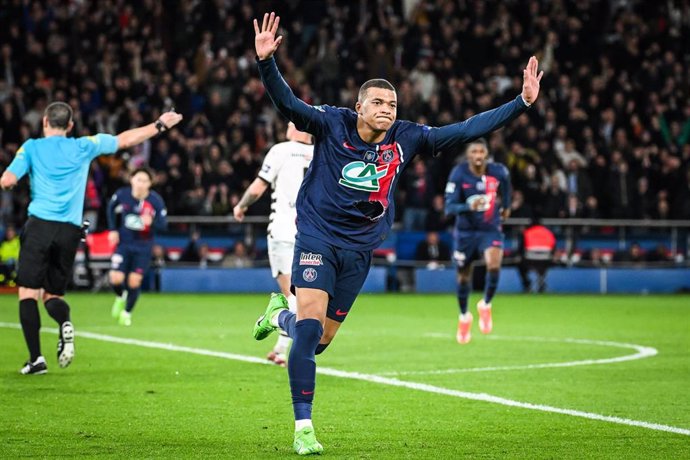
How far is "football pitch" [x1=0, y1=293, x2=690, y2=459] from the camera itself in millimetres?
7488

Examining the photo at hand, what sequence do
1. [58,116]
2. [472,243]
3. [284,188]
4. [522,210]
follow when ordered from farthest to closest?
1. [522,210]
2. [472,243]
3. [284,188]
4. [58,116]

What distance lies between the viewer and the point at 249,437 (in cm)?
776

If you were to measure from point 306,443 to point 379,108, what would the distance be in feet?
6.98

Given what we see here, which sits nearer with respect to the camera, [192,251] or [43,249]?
[43,249]

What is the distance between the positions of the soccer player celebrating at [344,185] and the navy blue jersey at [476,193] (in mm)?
7989

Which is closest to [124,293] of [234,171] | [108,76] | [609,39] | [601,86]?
[234,171]

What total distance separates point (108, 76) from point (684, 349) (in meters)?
17.0

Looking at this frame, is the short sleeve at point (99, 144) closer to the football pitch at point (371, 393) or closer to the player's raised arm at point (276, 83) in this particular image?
the football pitch at point (371, 393)

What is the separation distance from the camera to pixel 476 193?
1617 centimetres

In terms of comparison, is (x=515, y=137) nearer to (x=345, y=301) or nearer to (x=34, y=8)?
(x=34, y=8)

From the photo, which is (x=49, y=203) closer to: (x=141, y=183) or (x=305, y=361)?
(x=305, y=361)

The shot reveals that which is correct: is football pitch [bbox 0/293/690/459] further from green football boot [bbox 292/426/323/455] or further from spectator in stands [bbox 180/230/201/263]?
spectator in stands [bbox 180/230/201/263]

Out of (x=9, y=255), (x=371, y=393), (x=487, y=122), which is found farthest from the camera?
(x=9, y=255)

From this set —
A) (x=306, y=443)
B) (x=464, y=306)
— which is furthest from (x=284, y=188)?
(x=306, y=443)
